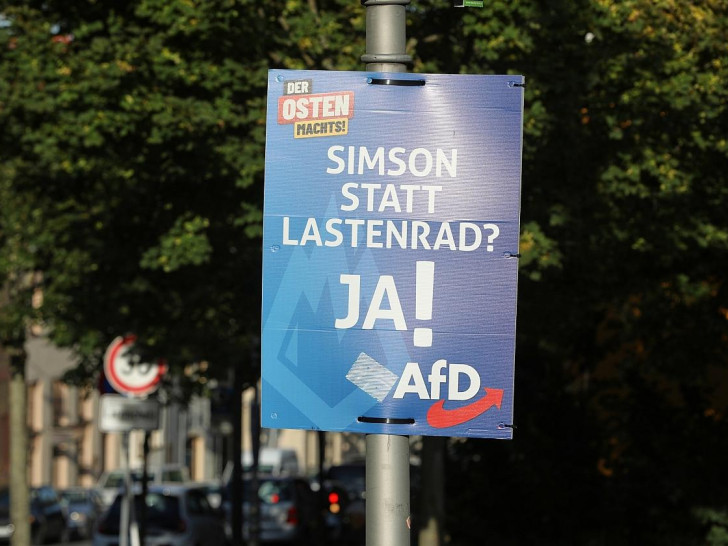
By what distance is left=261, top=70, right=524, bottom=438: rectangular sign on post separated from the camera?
626 cm

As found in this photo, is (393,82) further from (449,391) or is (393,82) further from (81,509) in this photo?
(81,509)

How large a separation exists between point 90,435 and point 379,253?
6446 centimetres

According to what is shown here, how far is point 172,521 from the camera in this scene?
25.8 m

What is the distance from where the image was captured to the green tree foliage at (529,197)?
50.7ft

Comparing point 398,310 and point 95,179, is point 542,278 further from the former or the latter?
point 398,310

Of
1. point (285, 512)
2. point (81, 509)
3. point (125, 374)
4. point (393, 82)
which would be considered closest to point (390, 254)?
point (393, 82)

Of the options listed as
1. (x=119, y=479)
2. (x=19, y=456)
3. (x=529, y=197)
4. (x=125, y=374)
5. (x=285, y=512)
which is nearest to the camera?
(x=529, y=197)

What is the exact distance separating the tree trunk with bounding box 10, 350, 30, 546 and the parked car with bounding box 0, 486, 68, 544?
32.9ft

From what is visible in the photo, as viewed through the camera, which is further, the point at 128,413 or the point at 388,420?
the point at 128,413

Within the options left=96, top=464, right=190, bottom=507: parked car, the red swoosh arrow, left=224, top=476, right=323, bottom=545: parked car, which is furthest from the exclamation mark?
left=96, top=464, right=190, bottom=507: parked car

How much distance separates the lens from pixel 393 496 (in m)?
6.32

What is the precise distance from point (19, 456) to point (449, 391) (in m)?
21.3

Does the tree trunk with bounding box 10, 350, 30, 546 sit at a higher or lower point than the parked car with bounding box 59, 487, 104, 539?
higher

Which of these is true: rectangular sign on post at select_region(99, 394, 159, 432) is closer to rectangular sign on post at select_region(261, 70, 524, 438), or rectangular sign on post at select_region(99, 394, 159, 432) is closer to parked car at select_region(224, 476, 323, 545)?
rectangular sign on post at select_region(261, 70, 524, 438)
